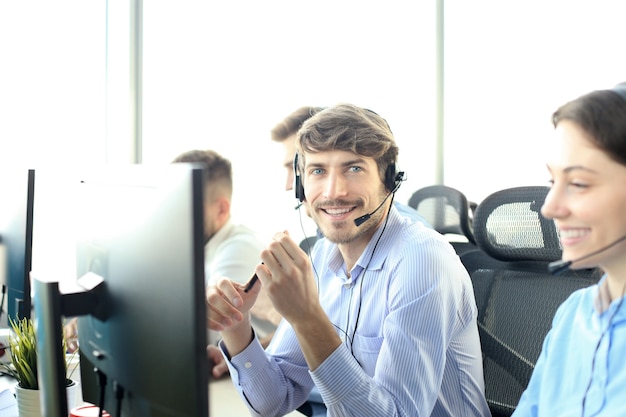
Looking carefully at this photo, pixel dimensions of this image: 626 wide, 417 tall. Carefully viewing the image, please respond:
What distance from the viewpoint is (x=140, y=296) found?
0.81m

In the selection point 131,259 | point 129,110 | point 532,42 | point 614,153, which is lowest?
point 131,259

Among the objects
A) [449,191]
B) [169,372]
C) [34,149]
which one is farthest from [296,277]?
[34,149]

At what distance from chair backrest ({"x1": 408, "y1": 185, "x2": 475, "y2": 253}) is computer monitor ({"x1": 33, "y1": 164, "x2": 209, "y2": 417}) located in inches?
59.7

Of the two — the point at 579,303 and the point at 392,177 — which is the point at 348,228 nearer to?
the point at 392,177

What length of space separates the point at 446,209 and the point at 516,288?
1.06m

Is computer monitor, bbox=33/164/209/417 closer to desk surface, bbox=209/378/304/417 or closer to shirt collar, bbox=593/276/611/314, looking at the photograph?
desk surface, bbox=209/378/304/417

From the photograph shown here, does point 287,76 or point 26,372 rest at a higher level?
point 287,76

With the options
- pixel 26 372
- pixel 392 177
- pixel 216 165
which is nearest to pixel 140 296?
pixel 26 372

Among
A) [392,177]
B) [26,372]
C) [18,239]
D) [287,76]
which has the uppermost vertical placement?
[287,76]

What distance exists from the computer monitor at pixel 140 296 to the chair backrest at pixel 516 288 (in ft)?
2.96

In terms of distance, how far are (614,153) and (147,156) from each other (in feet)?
8.86

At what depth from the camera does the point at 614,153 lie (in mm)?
892

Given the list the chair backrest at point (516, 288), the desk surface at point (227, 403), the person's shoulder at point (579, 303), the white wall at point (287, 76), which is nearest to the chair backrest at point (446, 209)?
the white wall at point (287, 76)

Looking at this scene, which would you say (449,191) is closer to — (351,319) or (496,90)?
(496,90)
